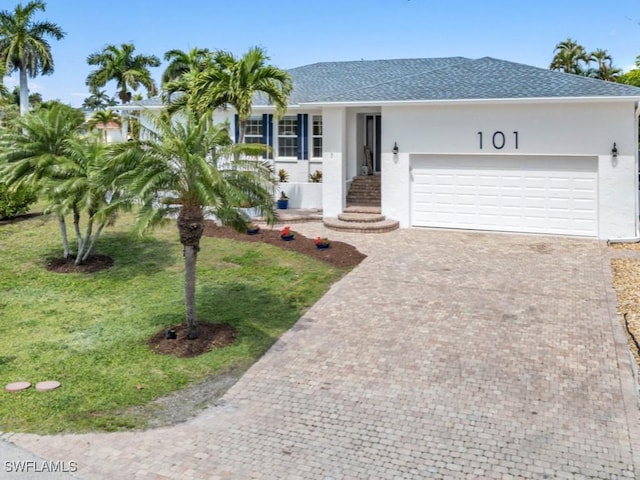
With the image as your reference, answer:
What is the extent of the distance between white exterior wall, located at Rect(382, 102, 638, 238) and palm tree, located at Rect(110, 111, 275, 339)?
33.2 ft

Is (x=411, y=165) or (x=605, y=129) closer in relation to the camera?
(x=605, y=129)

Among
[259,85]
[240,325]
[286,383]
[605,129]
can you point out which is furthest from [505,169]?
[286,383]

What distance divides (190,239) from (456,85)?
42.2 feet

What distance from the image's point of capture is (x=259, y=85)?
18156 millimetres

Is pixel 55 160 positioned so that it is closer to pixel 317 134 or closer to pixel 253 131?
pixel 253 131

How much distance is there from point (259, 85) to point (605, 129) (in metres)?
10.2

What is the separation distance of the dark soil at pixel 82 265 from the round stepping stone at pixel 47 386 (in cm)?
619

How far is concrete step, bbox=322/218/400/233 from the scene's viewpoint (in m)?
19.1

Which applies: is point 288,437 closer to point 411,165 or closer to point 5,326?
point 5,326

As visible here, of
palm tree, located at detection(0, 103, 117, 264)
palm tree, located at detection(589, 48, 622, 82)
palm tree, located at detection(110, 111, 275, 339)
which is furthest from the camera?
palm tree, located at detection(589, 48, 622, 82)

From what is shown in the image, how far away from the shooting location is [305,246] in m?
16.5

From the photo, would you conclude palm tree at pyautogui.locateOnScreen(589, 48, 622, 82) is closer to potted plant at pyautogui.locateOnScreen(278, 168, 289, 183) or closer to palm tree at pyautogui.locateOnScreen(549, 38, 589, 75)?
palm tree at pyautogui.locateOnScreen(549, 38, 589, 75)

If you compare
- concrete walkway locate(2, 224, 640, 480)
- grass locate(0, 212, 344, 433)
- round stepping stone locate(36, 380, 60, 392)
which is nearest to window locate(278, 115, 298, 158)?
grass locate(0, 212, 344, 433)

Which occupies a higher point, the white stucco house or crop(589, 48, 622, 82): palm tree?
crop(589, 48, 622, 82): palm tree
